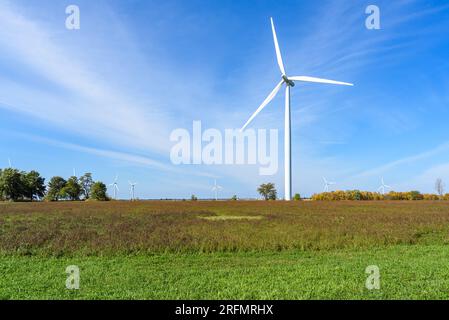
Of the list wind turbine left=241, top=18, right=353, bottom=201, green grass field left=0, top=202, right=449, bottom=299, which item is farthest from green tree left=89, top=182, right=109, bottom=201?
green grass field left=0, top=202, right=449, bottom=299

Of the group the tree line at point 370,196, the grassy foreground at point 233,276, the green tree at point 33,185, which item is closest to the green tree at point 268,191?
the tree line at point 370,196

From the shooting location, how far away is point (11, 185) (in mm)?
103000

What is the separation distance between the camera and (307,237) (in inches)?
705

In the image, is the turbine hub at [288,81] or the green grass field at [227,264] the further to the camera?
the turbine hub at [288,81]

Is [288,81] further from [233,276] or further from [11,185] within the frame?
[11,185]

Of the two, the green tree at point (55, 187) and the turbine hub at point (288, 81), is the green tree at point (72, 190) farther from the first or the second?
the turbine hub at point (288, 81)

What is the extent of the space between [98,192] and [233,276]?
115924 mm

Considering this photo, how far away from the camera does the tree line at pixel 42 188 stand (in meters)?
103

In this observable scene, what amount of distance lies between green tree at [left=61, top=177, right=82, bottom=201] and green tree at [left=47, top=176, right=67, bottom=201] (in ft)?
7.28

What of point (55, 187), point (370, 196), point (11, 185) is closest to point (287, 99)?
point (370, 196)

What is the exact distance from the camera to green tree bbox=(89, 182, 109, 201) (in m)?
117

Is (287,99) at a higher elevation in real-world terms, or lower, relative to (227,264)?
higher
